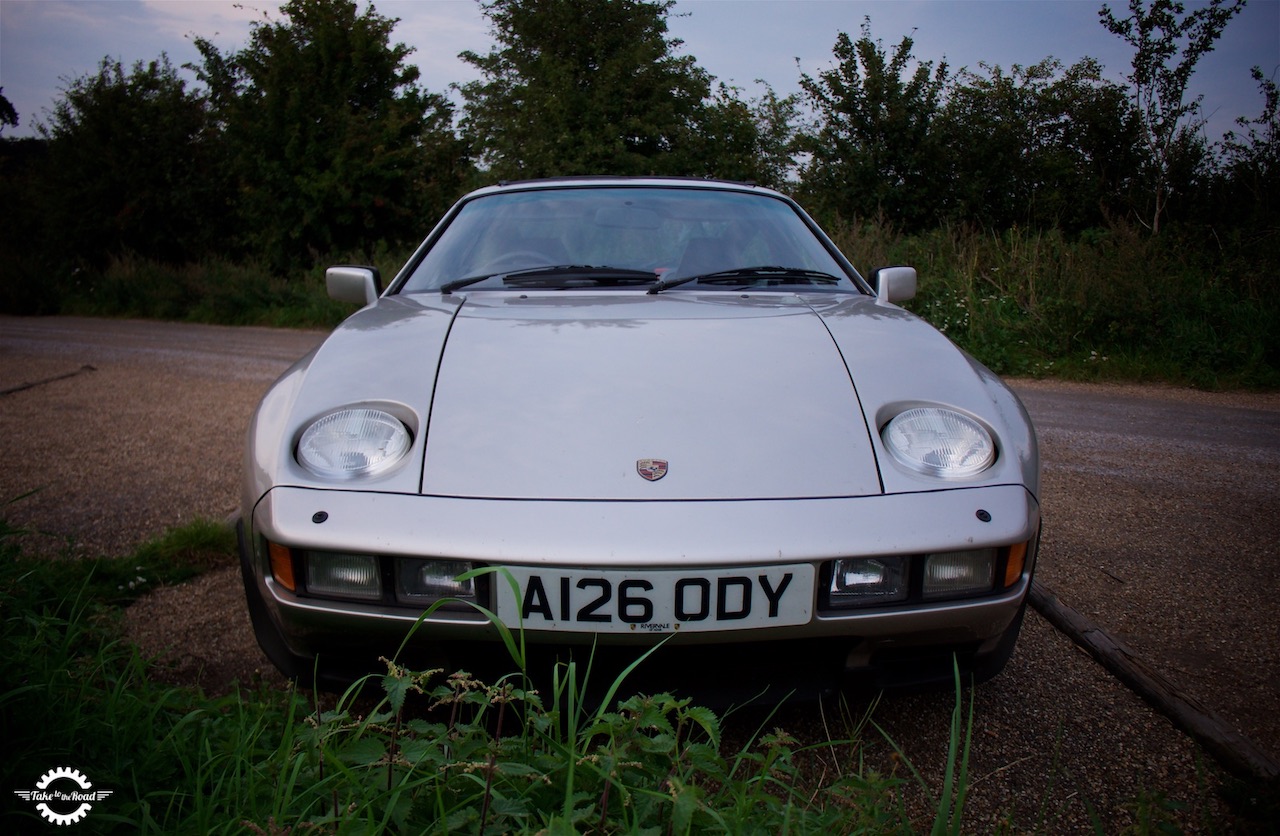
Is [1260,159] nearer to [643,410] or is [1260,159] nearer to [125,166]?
[643,410]

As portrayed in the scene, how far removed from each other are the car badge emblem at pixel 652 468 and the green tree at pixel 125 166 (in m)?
19.0

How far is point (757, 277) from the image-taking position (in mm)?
2393

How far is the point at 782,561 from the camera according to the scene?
1414 mm

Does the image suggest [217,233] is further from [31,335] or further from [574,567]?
[574,567]

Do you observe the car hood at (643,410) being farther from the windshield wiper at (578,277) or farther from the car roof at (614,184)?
the car roof at (614,184)

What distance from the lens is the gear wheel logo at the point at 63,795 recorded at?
3.94ft

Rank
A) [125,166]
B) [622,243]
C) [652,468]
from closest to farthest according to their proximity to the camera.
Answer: [652,468], [622,243], [125,166]

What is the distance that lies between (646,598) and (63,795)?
92 centimetres

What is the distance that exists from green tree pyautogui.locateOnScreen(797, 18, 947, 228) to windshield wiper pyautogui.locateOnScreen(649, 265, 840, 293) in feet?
44.6

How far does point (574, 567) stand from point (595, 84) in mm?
17236

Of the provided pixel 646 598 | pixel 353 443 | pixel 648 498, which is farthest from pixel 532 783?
pixel 353 443

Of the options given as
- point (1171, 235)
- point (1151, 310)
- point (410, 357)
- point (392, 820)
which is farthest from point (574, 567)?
point (1171, 235)

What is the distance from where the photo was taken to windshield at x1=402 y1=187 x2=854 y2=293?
2.40m

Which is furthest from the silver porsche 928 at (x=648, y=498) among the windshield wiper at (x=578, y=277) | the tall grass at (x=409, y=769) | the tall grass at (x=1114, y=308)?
the tall grass at (x=1114, y=308)
